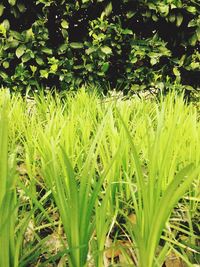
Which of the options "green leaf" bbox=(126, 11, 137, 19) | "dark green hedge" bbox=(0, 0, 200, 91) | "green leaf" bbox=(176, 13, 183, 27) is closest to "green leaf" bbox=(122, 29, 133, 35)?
"dark green hedge" bbox=(0, 0, 200, 91)

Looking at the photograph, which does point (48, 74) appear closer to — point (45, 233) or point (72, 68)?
point (72, 68)

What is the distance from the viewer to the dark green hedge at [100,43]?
355 centimetres

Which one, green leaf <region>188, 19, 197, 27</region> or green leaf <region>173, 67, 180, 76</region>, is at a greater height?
green leaf <region>188, 19, 197, 27</region>

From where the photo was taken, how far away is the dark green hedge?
355cm

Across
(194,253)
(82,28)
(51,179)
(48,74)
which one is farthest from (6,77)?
(194,253)

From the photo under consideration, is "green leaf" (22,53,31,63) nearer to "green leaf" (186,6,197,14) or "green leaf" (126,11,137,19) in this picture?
"green leaf" (126,11,137,19)

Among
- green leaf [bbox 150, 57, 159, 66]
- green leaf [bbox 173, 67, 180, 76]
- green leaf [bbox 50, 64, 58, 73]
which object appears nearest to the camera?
green leaf [bbox 50, 64, 58, 73]

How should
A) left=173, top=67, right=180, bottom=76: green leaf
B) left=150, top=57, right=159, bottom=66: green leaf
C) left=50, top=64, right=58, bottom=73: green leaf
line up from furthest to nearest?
left=173, top=67, right=180, bottom=76: green leaf, left=150, top=57, right=159, bottom=66: green leaf, left=50, top=64, right=58, bottom=73: green leaf

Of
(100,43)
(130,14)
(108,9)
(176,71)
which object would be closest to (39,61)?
(100,43)

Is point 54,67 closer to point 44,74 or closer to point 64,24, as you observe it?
point 44,74

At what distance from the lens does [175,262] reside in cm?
98

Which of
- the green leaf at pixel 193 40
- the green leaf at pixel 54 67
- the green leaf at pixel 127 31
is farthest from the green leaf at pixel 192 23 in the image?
the green leaf at pixel 54 67

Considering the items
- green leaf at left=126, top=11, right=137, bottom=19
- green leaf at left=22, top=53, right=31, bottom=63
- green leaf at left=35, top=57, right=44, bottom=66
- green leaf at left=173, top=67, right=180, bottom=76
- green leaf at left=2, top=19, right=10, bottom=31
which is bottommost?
green leaf at left=173, top=67, right=180, bottom=76

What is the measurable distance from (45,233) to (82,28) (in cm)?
298
